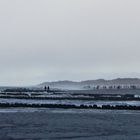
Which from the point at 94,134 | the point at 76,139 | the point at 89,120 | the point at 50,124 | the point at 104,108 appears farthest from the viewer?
the point at 104,108

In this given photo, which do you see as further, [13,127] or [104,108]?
[104,108]

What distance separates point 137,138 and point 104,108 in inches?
1056

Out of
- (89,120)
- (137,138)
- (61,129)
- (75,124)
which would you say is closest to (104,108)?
(89,120)

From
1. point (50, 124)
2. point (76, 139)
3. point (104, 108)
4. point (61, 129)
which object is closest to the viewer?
point (76, 139)

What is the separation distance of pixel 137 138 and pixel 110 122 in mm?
9589

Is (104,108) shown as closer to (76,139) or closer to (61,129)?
(61,129)

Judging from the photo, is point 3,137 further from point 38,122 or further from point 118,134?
point 38,122

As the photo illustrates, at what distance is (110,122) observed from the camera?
121ft

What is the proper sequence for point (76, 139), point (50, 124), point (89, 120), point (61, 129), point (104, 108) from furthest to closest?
1. point (104, 108)
2. point (89, 120)
3. point (50, 124)
4. point (61, 129)
5. point (76, 139)

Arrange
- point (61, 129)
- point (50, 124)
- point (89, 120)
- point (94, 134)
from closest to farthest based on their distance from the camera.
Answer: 1. point (94, 134)
2. point (61, 129)
3. point (50, 124)
4. point (89, 120)

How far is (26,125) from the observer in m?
33.8

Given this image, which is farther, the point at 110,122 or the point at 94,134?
the point at 110,122

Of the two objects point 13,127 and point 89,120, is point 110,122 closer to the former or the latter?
point 89,120

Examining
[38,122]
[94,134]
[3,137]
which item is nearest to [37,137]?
[3,137]
